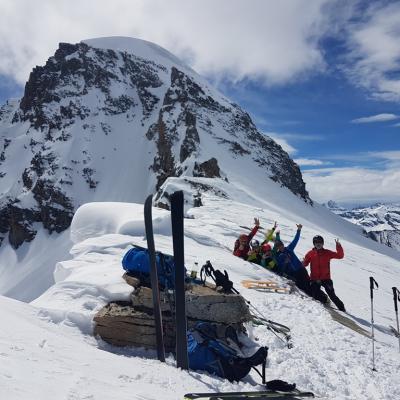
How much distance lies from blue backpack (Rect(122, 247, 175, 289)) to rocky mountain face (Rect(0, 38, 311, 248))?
54284 millimetres

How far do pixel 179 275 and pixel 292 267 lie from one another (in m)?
6.88

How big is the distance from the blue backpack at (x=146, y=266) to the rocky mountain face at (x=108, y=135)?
5428 cm

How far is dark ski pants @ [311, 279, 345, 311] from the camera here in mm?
9875

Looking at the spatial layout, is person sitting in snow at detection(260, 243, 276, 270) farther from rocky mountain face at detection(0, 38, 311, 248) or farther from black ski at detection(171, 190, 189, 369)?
rocky mountain face at detection(0, 38, 311, 248)

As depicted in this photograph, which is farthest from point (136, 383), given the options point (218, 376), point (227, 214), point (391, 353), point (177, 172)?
point (177, 172)

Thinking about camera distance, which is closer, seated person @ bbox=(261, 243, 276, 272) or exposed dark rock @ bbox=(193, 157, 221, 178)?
seated person @ bbox=(261, 243, 276, 272)

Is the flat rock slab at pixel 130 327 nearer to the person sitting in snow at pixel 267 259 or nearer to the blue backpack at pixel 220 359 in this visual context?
the blue backpack at pixel 220 359

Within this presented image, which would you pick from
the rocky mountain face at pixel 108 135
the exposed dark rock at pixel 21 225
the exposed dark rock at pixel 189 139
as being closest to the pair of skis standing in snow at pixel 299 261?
the rocky mountain face at pixel 108 135

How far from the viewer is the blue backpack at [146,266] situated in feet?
21.8

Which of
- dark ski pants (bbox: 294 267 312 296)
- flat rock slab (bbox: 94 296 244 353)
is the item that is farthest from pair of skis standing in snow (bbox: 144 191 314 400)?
dark ski pants (bbox: 294 267 312 296)

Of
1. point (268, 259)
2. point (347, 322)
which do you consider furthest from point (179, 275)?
point (268, 259)

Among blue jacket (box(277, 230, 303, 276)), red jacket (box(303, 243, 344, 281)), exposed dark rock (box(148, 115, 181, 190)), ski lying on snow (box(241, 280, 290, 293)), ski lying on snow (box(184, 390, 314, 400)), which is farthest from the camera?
exposed dark rock (box(148, 115, 181, 190))

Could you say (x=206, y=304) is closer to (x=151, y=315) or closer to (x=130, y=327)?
(x=151, y=315)

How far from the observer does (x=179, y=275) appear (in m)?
5.23
